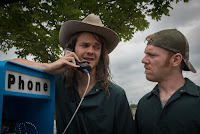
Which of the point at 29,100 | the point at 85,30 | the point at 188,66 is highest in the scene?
the point at 85,30

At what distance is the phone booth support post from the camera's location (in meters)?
1.61

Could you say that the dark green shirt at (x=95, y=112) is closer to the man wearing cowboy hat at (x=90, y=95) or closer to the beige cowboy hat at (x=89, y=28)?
the man wearing cowboy hat at (x=90, y=95)

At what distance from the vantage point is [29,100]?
2098 millimetres

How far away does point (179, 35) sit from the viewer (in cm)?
247

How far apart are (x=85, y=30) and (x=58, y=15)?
4.80 m

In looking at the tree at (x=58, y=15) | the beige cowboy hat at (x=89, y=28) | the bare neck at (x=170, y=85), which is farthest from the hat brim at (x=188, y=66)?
the tree at (x=58, y=15)

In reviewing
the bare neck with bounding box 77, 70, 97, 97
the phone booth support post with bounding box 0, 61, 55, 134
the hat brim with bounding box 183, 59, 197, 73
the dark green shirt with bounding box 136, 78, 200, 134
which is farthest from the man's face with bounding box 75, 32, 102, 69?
the hat brim with bounding box 183, 59, 197, 73

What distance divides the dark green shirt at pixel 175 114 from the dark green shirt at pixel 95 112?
8.2 inches

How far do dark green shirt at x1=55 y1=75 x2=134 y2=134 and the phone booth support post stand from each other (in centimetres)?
32

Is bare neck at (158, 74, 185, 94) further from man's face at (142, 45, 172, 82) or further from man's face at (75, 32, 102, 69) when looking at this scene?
man's face at (75, 32, 102, 69)

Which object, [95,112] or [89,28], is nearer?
[95,112]

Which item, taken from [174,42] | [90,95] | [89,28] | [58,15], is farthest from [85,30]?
[58,15]

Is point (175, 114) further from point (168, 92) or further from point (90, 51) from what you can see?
point (90, 51)

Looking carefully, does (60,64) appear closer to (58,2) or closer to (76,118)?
(76,118)
